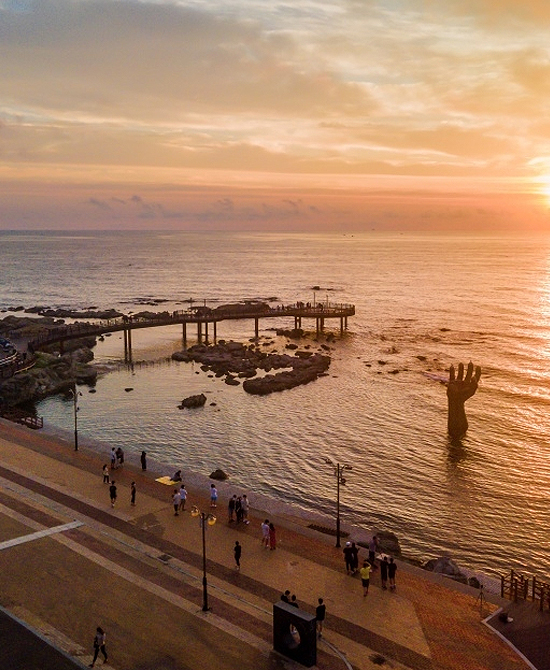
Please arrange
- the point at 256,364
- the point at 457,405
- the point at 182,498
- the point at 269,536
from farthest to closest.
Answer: the point at 256,364
the point at 457,405
the point at 182,498
the point at 269,536

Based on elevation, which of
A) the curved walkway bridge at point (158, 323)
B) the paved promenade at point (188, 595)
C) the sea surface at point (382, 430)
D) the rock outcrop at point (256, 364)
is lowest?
the sea surface at point (382, 430)

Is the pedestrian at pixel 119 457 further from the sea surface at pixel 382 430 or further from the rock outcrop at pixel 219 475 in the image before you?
the rock outcrop at pixel 219 475

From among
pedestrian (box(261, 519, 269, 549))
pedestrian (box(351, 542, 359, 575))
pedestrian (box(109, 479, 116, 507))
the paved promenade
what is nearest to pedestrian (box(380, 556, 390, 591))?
the paved promenade

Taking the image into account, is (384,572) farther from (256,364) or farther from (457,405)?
(256,364)

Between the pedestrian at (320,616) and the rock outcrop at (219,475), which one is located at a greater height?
the pedestrian at (320,616)

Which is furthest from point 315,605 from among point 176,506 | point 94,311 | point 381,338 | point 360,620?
point 94,311

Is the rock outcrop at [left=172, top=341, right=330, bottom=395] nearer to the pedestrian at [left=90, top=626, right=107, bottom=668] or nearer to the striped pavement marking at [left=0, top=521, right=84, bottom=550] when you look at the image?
the striped pavement marking at [left=0, top=521, right=84, bottom=550]

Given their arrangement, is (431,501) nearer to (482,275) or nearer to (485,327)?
(485,327)

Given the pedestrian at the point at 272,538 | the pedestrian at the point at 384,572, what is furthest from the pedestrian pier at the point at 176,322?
the pedestrian at the point at 384,572

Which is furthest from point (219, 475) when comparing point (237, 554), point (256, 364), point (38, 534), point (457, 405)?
point (256, 364)
